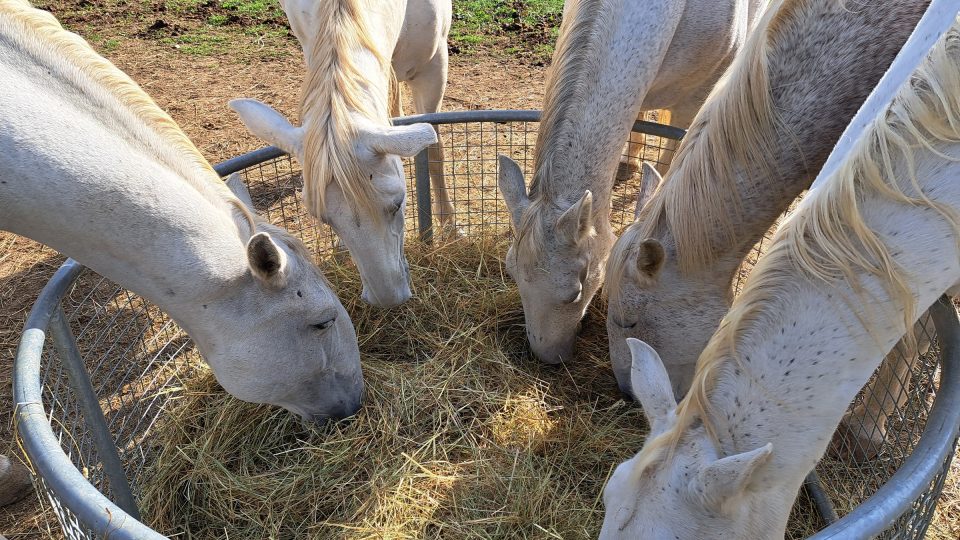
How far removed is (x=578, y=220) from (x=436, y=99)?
1949 millimetres

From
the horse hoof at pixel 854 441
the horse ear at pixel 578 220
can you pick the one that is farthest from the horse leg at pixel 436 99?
the horse hoof at pixel 854 441

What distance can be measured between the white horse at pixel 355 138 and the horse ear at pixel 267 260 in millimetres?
587

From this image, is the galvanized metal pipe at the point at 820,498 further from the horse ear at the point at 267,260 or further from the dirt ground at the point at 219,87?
the dirt ground at the point at 219,87

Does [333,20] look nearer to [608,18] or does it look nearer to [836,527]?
[608,18]

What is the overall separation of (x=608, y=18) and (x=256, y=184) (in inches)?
111

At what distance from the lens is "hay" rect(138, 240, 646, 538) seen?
2.16 meters

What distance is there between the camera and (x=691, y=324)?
2.16 metres

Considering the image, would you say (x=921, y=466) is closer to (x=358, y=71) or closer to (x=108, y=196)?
(x=108, y=196)

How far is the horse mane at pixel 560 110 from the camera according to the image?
7.74 ft

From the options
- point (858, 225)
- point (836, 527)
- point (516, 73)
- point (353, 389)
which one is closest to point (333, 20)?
point (353, 389)

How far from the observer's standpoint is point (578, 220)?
7.43 feet

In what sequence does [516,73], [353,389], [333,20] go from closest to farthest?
1. [353,389]
2. [333,20]
3. [516,73]

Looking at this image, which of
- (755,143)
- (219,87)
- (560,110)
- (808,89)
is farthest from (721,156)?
(219,87)

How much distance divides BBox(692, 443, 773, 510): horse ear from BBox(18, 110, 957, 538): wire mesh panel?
0.35 meters
